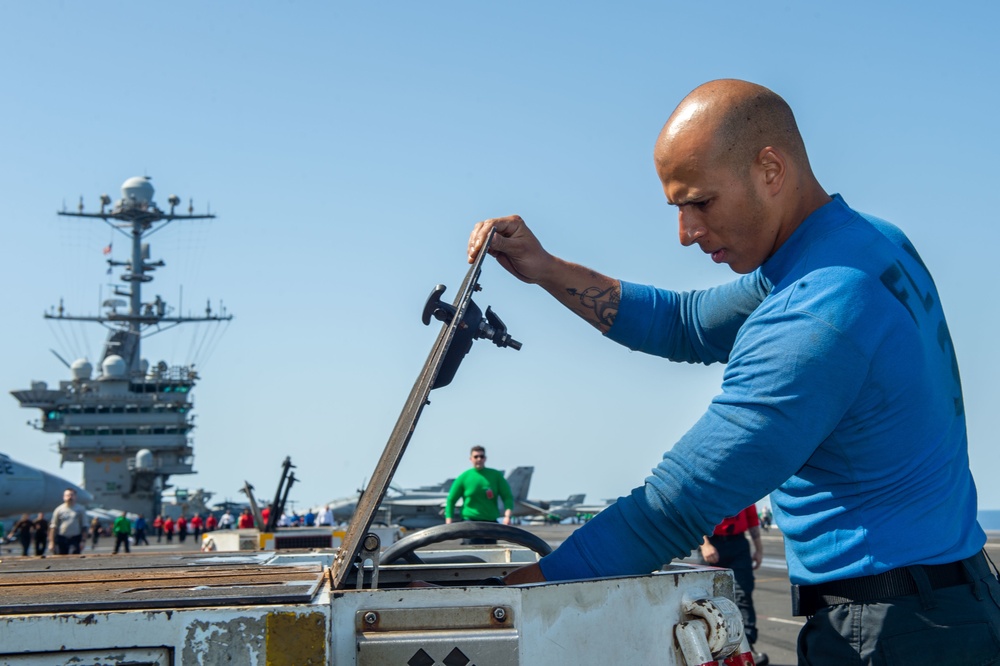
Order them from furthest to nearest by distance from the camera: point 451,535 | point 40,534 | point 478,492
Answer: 1. point 40,534
2. point 478,492
3. point 451,535

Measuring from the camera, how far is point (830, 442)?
6.49 feet

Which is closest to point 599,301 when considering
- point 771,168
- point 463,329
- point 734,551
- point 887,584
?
point 463,329

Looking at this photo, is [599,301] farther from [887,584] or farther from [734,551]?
[734,551]

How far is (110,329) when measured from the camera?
54562 mm

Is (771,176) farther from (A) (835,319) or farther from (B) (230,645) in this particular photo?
(B) (230,645)

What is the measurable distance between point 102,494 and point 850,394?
5575 centimetres

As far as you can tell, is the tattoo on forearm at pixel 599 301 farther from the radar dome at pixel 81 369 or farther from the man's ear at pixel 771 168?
the radar dome at pixel 81 369

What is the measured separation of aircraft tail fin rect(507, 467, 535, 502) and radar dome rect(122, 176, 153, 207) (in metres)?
24.3

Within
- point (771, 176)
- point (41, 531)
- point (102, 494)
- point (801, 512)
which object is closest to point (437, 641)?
point (801, 512)

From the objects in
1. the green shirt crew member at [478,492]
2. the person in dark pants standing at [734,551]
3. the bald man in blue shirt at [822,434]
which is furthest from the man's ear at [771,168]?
the green shirt crew member at [478,492]

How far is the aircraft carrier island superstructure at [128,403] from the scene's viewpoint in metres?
51.9

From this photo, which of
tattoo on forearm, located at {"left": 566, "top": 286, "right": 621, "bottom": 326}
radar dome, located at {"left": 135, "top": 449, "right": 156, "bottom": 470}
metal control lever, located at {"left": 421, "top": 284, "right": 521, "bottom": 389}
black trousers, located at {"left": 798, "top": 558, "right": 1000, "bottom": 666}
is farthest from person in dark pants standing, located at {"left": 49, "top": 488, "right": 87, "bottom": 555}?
radar dome, located at {"left": 135, "top": 449, "right": 156, "bottom": 470}

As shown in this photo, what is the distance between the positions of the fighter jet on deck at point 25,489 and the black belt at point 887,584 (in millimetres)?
26297

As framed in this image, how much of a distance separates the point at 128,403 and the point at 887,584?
177 ft
